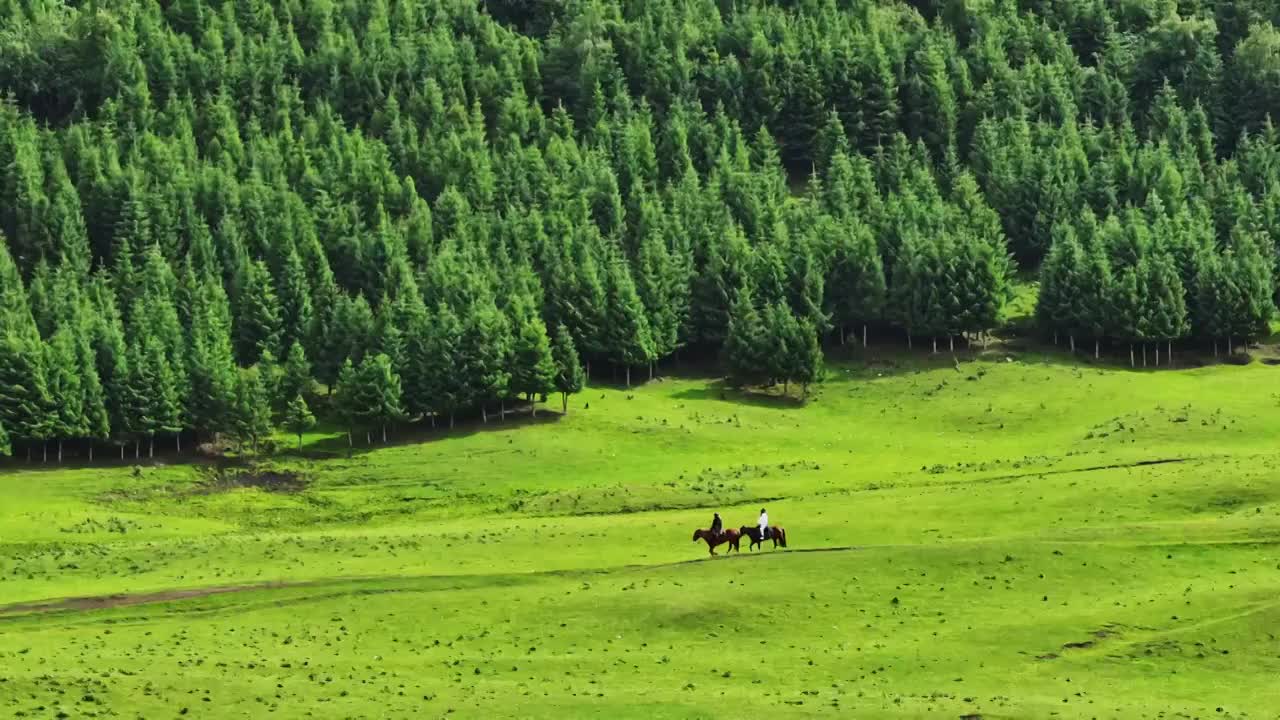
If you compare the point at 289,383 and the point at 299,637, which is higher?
the point at 289,383

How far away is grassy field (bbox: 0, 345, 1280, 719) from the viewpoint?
85.9m

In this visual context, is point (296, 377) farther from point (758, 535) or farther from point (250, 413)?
point (758, 535)

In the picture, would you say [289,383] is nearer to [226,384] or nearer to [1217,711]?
[226,384]

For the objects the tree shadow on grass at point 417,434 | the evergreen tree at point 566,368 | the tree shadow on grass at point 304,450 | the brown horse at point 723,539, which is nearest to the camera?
the brown horse at point 723,539

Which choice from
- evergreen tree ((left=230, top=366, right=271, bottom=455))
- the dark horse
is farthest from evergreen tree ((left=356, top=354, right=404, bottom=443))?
the dark horse

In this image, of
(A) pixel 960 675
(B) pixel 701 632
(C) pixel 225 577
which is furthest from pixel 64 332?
(A) pixel 960 675

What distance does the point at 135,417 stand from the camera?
181 meters

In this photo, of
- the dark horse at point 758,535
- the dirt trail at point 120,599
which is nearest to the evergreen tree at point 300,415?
the dirt trail at point 120,599

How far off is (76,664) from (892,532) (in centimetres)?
5062

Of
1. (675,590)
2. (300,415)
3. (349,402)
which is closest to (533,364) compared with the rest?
(349,402)

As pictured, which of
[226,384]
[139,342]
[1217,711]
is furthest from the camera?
[139,342]

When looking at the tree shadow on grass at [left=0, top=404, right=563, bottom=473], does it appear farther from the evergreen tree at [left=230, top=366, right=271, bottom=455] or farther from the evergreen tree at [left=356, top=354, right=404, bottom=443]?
the evergreen tree at [left=356, top=354, right=404, bottom=443]

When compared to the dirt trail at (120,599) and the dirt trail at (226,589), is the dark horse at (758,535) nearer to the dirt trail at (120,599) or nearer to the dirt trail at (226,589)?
the dirt trail at (226,589)

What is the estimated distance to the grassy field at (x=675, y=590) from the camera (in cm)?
8588
